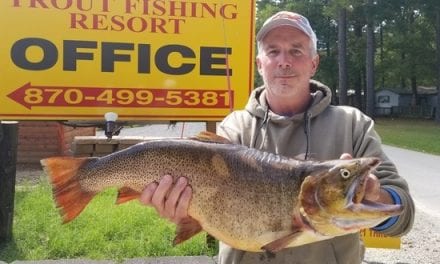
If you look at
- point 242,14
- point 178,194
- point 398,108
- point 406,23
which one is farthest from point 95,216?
point 398,108

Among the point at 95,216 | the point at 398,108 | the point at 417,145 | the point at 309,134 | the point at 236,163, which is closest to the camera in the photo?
the point at 236,163

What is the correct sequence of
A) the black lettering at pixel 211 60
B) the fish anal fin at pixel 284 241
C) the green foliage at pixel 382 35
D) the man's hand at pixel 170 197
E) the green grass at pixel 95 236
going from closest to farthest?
the fish anal fin at pixel 284 241, the man's hand at pixel 170 197, the green grass at pixel 95 236, the black lettering at pixel 211 60, the green foliage at pixel 382 35

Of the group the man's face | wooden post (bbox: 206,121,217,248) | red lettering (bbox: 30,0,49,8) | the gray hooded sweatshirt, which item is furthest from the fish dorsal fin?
Answer: red lettering (bbox: 30,0,49,8)

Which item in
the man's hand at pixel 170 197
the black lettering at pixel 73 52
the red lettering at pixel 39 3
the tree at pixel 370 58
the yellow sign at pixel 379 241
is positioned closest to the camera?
the man's hand at pixel 170 197

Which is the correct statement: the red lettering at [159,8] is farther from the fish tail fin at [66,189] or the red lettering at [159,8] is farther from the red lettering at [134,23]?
the fish tail fin at [66,189]

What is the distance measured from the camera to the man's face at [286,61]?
8.95ft

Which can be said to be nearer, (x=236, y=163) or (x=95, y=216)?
(x=236, y=163)

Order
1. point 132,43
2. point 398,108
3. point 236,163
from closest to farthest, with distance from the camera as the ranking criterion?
1. point 236,163
2. point 132,43
3. point 398,108

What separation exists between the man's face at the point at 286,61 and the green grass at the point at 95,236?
3176mm

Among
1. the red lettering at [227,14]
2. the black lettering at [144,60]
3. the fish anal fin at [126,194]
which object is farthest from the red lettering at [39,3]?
the fish anal fin at [126,194]

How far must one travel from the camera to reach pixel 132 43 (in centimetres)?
588

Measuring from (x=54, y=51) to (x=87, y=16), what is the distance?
48 centimetres

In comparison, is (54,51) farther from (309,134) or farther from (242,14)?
(309,134)

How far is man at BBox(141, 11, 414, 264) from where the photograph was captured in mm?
2561
